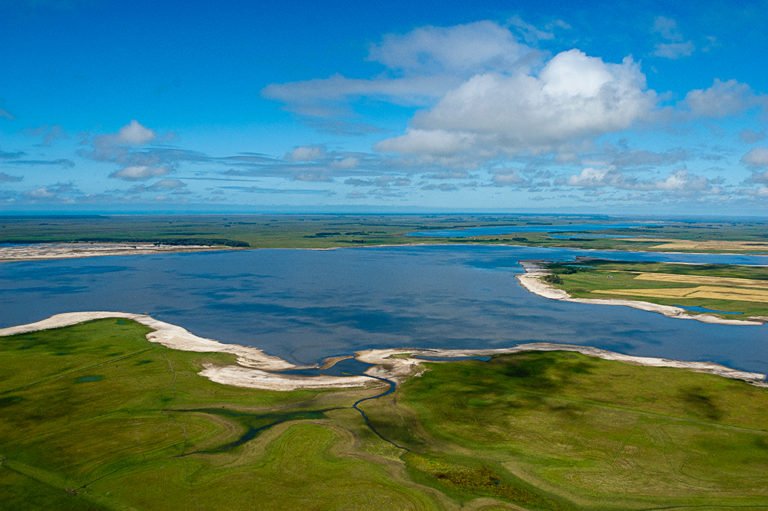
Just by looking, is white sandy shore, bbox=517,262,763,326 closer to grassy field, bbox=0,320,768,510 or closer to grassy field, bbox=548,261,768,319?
grassy field, bbox=548,261,768,319

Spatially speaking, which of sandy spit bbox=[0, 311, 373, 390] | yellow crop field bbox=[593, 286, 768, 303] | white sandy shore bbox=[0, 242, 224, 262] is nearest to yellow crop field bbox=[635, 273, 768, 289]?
yellow crop field bbox=[593, 286, 768, 303]

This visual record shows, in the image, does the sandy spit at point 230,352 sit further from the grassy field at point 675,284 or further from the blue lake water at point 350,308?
the grassy field at point 675,284

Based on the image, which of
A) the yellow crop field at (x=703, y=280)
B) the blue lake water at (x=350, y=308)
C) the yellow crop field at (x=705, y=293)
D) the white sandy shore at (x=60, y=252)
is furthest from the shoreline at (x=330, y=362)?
the white sandy shore at (x=60, y=252)

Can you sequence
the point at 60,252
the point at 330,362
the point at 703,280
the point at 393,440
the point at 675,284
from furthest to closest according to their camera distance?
the point at 60,252 < the point at 703,280 < the point at 675,284 < the point at 330,362 < the point at 393,440

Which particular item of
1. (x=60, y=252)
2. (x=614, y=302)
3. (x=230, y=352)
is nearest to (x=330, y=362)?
(x=230, y=352)

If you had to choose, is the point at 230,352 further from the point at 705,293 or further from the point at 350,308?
the point at 705,293
